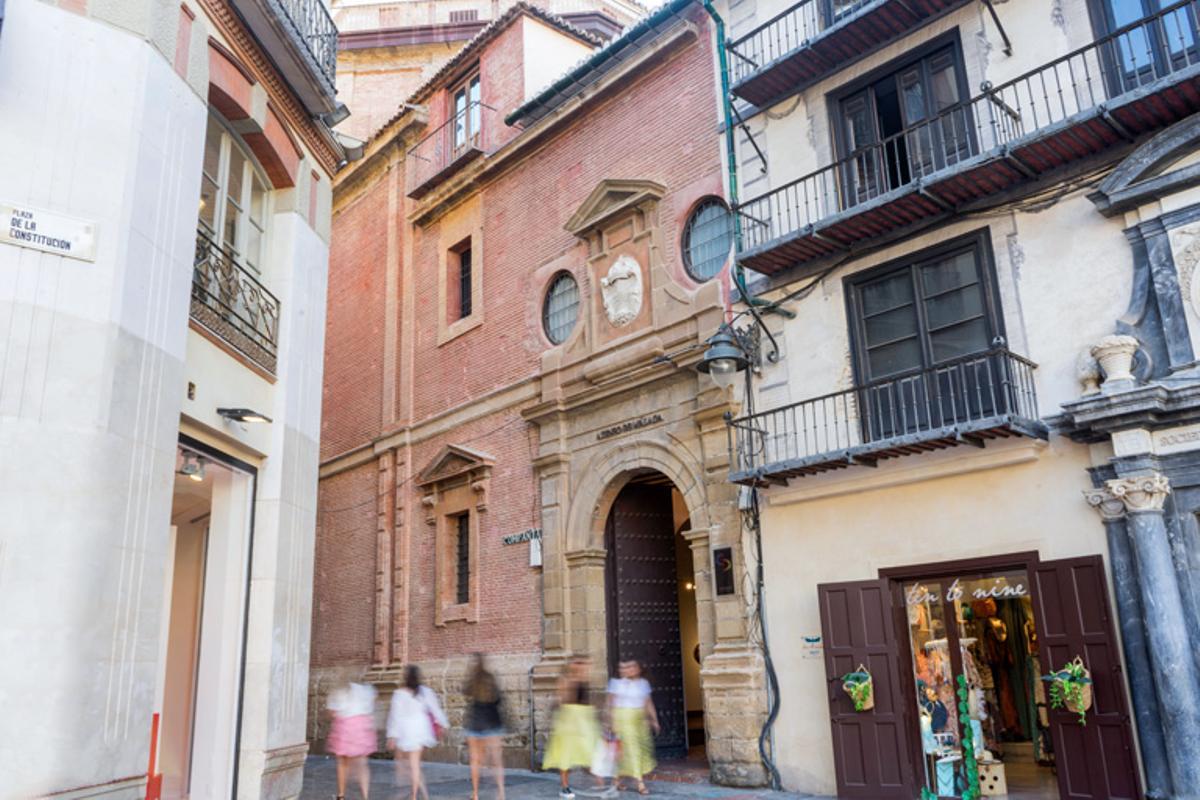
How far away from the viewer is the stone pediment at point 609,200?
15.3 metres

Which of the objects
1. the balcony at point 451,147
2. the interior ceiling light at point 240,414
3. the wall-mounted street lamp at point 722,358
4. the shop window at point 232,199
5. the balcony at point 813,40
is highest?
the balcony at point 451,147

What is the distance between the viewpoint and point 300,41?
10891mm

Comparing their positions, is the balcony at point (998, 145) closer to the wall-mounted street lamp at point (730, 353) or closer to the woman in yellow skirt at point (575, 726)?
the wall-mounted street lamp at point (730, 353)

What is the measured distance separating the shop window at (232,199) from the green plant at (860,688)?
813 centimetres

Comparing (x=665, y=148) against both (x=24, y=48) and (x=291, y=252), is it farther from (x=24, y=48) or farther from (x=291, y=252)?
(x=24, y=48)

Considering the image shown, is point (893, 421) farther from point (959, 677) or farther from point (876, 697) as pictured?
point (876, 697)

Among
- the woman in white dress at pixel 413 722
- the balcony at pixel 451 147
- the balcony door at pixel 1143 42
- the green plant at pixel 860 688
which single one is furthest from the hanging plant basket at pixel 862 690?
the balcony at pixel 451 147

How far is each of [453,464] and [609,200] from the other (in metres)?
5.61

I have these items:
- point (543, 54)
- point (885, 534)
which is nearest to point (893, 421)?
point (885, 534)

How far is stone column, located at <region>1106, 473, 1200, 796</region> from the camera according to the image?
8789 mm

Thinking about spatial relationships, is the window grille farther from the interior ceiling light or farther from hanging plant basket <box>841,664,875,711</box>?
hanging plant basket <box>841,664,875,711</box>

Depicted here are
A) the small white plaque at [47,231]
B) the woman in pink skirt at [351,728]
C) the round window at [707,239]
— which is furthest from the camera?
the round window at [707,239]

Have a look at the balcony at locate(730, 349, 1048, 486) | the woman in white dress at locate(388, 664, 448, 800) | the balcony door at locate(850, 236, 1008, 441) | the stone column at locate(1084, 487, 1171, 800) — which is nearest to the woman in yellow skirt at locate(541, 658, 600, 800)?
the woman in white dress at locate(388, 664, 448, 800)

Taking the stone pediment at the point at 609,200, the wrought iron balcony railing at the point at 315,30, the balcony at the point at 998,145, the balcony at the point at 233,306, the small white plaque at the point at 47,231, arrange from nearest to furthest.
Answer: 1. the small white plaque at the point at 47,231
2. the balcony at the point at 233,306
3. the balcony at the point at 998,145
4. the wrought iron balcony railing at the point at 315,30
5. the stone pediment at the point at 609,200
